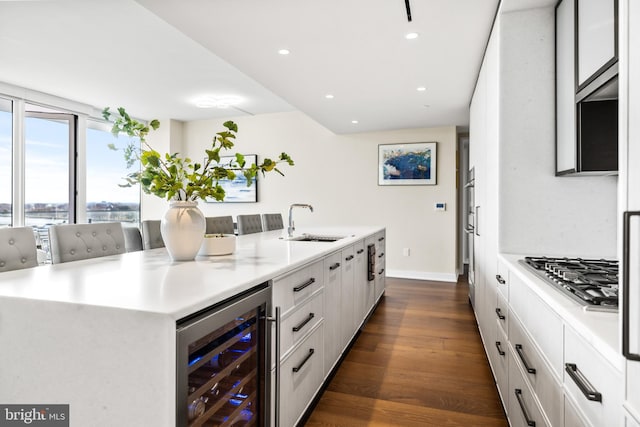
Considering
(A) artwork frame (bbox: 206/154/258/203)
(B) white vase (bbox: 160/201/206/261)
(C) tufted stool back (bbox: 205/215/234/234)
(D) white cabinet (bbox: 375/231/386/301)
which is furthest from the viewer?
(A) artwork frame (bbox: 206/154/258/203)

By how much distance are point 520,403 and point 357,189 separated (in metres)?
4.75

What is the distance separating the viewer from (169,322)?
0.90m

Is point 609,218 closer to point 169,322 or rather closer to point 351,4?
point 351,4

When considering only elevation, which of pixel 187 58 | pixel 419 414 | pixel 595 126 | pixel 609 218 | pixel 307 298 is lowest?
pixel 419 414

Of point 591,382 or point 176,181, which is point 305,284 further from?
point 591,382

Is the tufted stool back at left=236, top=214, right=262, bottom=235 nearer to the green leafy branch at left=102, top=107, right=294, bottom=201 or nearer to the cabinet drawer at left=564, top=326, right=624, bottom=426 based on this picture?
the green leafy branch at left=102, top=107, right=294, bottom=201

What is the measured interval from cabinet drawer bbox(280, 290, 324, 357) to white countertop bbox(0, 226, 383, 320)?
0.22 m

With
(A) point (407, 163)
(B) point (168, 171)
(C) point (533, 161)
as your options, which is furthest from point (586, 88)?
(A) point (407, 163)

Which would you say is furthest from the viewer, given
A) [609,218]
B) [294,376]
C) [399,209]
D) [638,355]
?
[399,209]

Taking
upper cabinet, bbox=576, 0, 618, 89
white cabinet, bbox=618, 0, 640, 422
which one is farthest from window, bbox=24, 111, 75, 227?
white cabinet, bbox=618, 0, 640, 422

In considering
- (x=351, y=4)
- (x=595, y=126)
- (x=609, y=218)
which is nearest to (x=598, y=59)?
(x=595, y=126)

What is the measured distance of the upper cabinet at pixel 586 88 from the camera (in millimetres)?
1453

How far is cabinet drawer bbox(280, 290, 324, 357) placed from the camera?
1.59m

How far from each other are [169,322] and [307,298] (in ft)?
3.35
